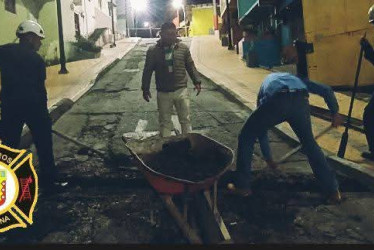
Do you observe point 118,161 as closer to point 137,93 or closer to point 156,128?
point 156,128

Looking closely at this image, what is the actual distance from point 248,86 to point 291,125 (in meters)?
7.43

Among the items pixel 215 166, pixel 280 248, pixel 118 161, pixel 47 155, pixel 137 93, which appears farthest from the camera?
pixel 137 93

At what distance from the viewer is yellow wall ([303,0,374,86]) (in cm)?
981

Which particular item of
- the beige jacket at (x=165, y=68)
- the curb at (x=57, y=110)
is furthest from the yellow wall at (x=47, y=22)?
the beige jacket at (x=165, y=68)

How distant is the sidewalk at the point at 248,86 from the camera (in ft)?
20.1

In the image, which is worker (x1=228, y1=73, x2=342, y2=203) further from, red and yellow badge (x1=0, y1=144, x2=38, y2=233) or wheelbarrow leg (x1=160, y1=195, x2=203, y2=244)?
red and yellow badge (x1=0, y1=144, x2=38, y2=233)

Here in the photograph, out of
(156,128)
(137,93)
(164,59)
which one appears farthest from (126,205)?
(137,93)

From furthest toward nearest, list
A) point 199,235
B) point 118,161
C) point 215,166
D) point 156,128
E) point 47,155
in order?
point 156,128 → point 118,161 → point 47,155 → point 215,166 → point 199,235

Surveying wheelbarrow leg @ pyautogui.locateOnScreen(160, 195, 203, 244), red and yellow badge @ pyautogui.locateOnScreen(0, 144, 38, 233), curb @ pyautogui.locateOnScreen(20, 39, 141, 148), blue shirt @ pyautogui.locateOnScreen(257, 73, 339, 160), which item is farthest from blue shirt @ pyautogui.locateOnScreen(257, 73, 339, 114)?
curb @ pyautogui.locateOnScreen(20, 39, 141, 148)

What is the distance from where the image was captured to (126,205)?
14.9 feet

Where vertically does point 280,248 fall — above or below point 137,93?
below

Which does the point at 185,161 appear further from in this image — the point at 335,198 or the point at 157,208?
the point at 335,198

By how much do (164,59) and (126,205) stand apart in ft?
8.35

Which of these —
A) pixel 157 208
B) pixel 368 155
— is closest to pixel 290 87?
pixel 157 208
